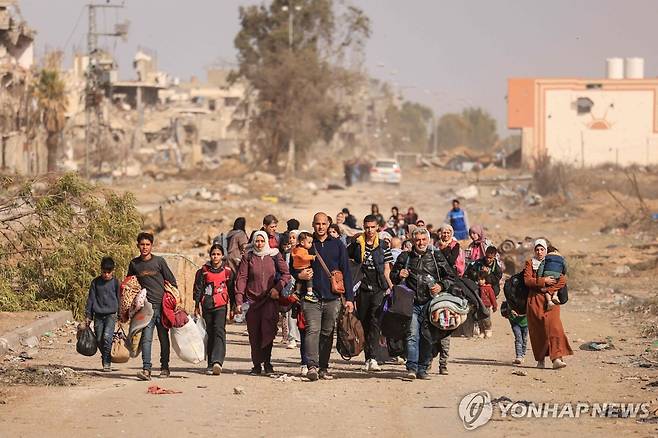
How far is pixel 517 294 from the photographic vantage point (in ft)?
46.7

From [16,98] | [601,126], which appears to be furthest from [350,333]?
[601,126]

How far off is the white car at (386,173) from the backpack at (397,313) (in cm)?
5350

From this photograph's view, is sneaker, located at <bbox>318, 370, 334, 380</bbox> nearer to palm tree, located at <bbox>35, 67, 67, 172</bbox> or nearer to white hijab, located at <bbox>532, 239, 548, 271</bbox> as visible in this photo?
white hijab, located at <bbox>532, 239, 548, 271</bbox>

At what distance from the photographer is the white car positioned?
66.5 m

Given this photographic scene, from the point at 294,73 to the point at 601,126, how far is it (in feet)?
83.0

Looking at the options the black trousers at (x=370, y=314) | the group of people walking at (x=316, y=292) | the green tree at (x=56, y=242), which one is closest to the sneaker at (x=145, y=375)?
the group of people walking at (x=316, y=292)

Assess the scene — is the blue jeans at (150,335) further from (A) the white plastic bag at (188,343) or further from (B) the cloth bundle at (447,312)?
(B) the cloth bundle at (447,312)

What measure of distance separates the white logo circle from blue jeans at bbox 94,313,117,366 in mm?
3525

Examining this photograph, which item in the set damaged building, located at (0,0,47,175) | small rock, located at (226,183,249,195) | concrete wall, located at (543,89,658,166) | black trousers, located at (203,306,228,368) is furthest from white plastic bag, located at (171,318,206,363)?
concrete wall, located at (543,89,658,166)

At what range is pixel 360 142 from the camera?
433ft

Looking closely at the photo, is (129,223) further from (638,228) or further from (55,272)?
(638,228)

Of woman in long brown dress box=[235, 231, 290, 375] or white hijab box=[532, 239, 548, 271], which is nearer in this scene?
woman in long brown dress box=[235, 231, 290, 375]

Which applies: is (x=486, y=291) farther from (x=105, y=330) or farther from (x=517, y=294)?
(x=105, y=330)

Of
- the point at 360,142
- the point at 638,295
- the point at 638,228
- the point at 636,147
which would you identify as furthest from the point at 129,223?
the point at 360,142
